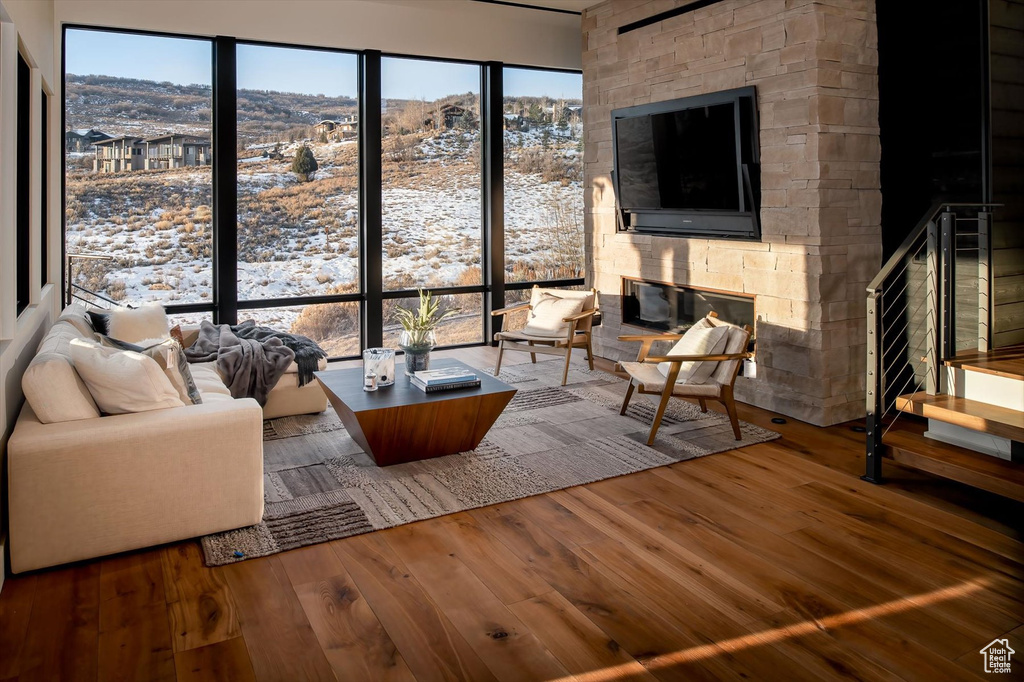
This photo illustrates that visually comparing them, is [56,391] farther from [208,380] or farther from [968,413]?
[968,413]

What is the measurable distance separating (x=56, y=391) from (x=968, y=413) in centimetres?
412

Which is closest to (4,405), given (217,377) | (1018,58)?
(217,377)

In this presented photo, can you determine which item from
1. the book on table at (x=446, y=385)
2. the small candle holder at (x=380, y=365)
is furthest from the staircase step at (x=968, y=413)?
the small candle holder at (x=380, y=365)

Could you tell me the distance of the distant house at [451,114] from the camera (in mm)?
7379

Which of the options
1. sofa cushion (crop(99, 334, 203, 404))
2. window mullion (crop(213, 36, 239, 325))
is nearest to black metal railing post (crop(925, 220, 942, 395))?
sofa cushion (crop(99, 334, 203, 404))

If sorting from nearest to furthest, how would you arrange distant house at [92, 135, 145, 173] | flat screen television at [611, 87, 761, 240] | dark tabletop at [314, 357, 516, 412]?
dark tabletop at [314, 357, 516, 412]
flat screen television at [611, 87, 761, 240]
distant house at [92, 135, 145, 173]

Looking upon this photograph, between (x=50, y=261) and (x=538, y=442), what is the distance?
3701 mm

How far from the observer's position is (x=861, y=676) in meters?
2.33

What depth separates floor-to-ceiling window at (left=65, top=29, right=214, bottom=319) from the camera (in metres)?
5.94

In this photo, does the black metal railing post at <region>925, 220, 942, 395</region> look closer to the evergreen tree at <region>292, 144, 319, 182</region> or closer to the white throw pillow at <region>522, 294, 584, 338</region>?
the white throw pillow at <region>522, 294, 584, 338</region>

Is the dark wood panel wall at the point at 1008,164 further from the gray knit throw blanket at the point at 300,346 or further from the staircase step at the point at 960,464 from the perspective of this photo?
the gray knit throw blanket at the point at 300,346

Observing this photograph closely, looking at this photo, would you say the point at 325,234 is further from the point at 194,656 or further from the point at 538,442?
the point at 194,656

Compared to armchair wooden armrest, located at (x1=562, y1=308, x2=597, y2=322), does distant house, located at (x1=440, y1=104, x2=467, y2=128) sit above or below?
above

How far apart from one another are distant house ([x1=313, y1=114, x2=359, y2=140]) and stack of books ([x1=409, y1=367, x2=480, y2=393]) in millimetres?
3306
